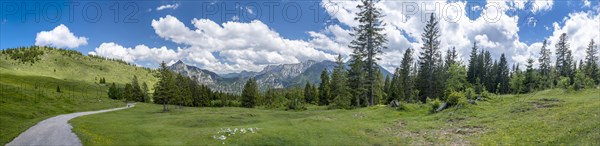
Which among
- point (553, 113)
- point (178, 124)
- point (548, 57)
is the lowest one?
point (178, 124)

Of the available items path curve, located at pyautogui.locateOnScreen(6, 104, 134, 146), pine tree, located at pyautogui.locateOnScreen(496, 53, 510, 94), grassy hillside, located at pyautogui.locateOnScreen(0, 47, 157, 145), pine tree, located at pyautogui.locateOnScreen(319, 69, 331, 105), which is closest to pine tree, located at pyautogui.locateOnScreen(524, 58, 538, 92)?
pine tree, located at pyautogui.locateOnScreen(496, 53, 510, 94)

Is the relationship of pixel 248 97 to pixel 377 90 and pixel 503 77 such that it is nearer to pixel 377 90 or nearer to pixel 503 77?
pixel 377 90

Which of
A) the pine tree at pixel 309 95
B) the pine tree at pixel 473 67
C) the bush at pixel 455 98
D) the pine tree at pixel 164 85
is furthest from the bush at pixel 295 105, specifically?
the pine tree at pixel 473 67

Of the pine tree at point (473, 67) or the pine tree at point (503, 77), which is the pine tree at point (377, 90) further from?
the pine tree at point (503, 77)

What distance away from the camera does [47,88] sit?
8100cm

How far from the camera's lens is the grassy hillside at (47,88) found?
3972cm

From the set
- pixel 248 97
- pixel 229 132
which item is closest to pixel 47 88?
pixel 248 97

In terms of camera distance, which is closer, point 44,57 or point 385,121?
point 385,121

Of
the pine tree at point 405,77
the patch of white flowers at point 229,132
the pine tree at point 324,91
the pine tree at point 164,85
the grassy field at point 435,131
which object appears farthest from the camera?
the pine tree at point 324,91

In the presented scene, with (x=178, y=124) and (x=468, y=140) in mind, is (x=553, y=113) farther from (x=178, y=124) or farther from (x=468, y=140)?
(x=178, y=124)

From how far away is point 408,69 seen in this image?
335ft

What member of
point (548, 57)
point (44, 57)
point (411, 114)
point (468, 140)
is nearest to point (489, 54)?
point (548, 57)

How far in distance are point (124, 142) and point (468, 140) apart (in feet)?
84.7

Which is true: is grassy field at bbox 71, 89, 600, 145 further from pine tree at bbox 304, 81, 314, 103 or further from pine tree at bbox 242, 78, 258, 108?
pine tree at bbox 304, 81, 314, 103
